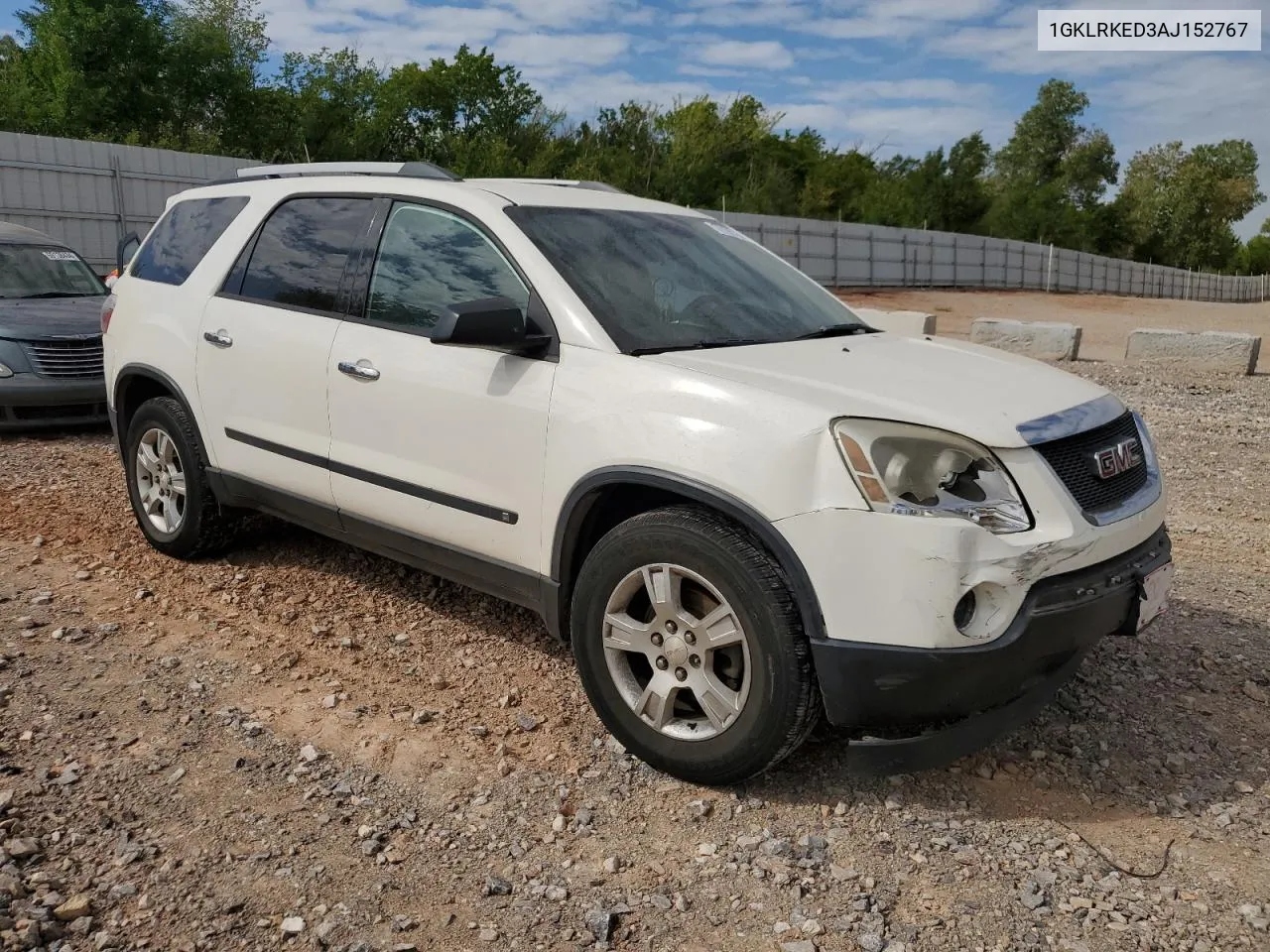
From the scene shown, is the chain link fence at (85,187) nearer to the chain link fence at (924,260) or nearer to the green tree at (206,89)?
the chain link fence at (924,260)

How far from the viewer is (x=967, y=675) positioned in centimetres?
279

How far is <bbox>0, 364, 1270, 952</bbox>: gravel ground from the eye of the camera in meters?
2.61

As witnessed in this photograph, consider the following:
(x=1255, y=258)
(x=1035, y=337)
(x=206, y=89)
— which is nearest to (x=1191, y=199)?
(x=1255, y=258)

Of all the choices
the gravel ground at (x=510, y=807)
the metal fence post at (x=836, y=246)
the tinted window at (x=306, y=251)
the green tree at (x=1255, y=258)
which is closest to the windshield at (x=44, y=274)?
the gravel ground at (x=510, y=807)

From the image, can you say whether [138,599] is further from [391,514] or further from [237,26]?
[237,26]

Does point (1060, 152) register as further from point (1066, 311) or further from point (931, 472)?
point (931, 472)

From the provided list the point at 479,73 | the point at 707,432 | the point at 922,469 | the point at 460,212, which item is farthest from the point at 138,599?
the point at 479,73

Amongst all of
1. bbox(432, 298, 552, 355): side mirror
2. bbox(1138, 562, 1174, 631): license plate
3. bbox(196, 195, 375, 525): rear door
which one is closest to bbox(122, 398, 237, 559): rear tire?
bbox(196, 195, 375, 525): rear door

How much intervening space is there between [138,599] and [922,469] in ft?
11.6

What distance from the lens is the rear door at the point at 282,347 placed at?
4.17 m

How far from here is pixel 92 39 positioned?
37.7 m

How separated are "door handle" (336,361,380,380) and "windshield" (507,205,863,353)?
76 centimetres

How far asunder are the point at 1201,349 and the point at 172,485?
439 inches

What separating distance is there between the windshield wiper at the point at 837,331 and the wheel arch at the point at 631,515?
0.92m
